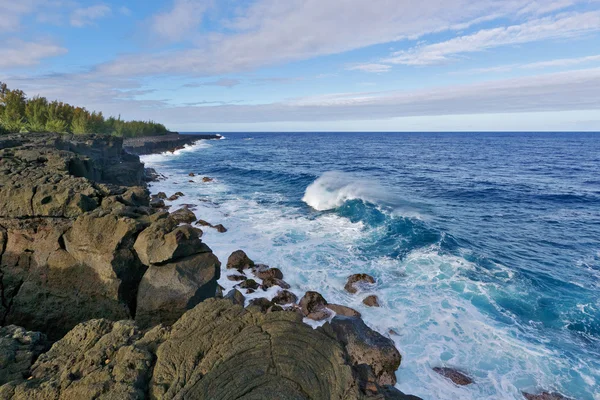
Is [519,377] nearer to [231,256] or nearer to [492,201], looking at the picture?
[231,256]

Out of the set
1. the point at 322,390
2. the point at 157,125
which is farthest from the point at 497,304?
the point at 157,125

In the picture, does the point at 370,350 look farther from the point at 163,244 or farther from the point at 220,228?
the point at 220,228

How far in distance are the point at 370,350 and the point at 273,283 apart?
8.83 meters

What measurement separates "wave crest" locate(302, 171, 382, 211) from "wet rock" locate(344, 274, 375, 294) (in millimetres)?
16955

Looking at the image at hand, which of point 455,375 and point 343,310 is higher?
point 343,310

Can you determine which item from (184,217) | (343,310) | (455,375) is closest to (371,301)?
(343,310)

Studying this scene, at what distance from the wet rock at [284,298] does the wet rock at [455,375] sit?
7398 millimetres

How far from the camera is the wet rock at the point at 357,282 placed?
18911 mm

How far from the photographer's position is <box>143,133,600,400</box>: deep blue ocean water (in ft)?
45.1

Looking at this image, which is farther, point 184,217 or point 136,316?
point 184,217

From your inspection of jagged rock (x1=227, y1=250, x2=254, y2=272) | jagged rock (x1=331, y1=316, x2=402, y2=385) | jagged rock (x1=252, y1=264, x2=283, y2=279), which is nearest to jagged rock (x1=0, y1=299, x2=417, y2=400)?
jagged rock (x1=331, y1=316, x2=402, y2=385)

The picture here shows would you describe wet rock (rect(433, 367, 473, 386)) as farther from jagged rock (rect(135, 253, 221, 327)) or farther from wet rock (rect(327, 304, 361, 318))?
jagged rock (rect(135, 253, 221, 327))

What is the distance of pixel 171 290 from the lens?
1127cm

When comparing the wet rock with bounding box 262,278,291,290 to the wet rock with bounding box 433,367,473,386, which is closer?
the wet rock with bounding box 433,367,473,386
